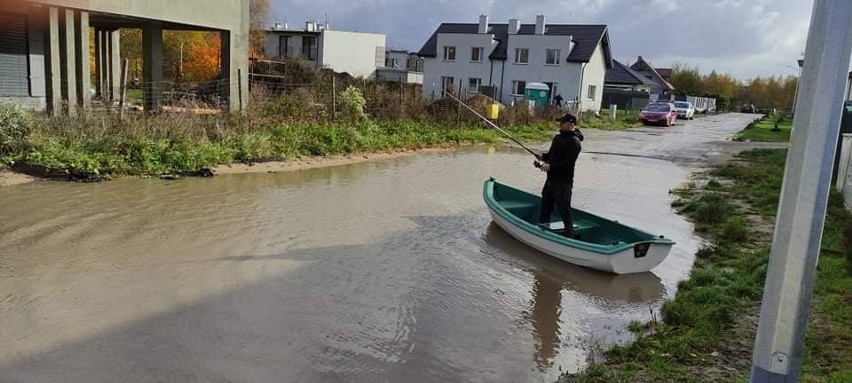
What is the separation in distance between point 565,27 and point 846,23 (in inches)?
1887

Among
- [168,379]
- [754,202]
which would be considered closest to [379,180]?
[754,202]

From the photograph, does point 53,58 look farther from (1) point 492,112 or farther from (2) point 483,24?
(2) point 483,24

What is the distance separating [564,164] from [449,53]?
42422 mm

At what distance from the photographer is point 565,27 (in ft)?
159

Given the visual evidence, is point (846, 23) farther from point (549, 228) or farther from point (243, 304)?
point (549, 228)

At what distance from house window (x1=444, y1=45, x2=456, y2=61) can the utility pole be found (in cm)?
4832

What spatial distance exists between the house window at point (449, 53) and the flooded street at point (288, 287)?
37851mm

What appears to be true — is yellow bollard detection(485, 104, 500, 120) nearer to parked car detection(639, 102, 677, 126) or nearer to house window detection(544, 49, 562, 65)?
parked car detection(639, 102, 677, 126)

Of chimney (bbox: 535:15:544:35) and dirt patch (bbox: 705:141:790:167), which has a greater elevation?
chimney (bbox: 535:15:544:35)

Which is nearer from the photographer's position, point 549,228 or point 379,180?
point 549,228

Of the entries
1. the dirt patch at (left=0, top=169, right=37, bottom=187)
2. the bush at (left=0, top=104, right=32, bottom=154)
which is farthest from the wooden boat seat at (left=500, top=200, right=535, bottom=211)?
the bush at (left=0, top=104, right=32, bottom=154)

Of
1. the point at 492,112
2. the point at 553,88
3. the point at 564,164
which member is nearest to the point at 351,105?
the point at 492,112

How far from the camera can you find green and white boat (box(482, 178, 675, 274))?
823 centimetres

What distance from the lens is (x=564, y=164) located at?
8.99m
